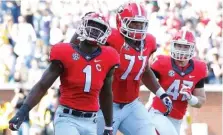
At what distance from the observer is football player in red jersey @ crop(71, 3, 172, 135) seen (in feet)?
17.6

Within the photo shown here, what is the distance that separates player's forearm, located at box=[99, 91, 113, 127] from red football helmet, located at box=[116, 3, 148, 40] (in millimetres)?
640

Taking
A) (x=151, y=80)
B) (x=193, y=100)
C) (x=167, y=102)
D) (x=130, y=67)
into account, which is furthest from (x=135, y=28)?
(x=193, y=100)

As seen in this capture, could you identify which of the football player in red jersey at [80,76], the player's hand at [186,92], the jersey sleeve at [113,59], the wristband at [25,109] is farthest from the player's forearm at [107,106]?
the player's hand at [186,92]

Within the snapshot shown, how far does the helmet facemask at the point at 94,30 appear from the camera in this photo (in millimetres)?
4703

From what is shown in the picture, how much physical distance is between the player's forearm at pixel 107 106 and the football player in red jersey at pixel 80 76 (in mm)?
140

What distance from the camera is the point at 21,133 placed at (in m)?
9.53

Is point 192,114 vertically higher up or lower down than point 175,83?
lower down

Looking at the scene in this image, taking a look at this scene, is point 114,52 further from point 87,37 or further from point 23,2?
point 23,2

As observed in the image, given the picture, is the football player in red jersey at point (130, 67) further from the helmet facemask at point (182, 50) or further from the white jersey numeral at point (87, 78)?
the white jersey numeral at point (87, 78)

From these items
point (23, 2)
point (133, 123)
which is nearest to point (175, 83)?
point (133, 123)

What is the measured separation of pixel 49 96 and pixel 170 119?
3.88m

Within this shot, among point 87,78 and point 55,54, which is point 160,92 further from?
point 55,54

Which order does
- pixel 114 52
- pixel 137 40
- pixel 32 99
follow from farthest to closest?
1. pixel 137 40
2. pixel 114 52
3. pixel 32 99

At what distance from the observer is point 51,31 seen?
10.2 meters
